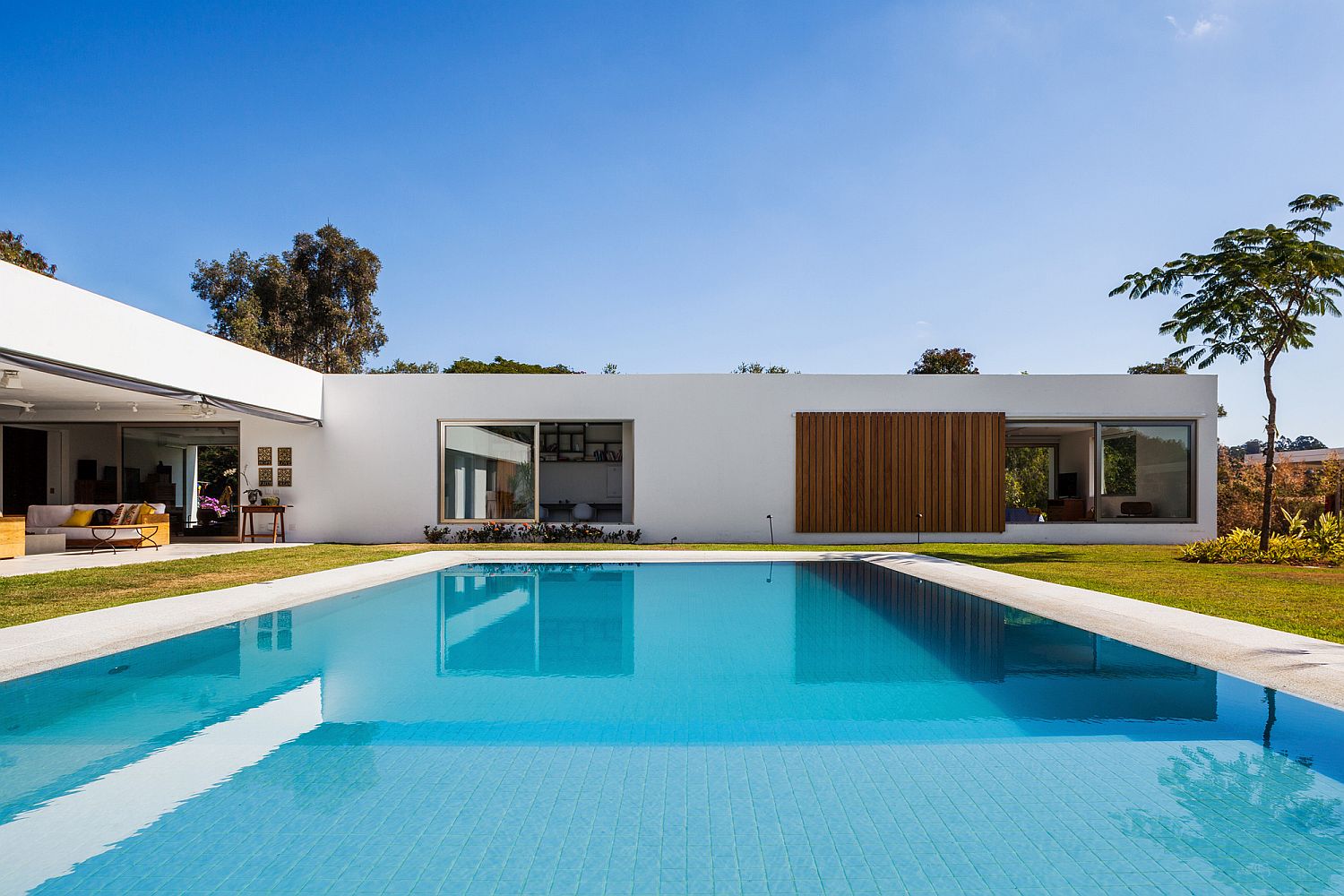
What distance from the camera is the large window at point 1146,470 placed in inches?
579

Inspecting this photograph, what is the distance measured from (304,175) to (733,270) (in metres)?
10.3

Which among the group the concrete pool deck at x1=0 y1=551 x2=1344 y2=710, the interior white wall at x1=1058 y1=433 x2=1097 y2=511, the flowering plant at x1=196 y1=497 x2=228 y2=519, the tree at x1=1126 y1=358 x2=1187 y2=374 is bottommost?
the concrete pool deck at x1=0 y1=551 x2=1344 y2=710

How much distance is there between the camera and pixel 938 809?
8.98 ft

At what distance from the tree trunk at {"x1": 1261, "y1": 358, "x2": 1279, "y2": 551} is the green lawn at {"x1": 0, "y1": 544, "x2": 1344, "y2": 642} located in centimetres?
93

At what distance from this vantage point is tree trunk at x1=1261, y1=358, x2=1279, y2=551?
10.7 metres

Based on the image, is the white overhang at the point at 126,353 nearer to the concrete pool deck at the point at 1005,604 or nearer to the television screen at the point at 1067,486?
the concrete pool deck at the point at 1005,604

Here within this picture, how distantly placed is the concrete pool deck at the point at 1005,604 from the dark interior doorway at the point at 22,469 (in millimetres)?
10361

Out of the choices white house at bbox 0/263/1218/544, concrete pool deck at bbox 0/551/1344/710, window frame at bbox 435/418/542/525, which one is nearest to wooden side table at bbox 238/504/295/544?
white house at bbox 0/263/1218/544

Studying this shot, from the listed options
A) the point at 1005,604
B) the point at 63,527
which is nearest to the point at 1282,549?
the point at 1005,604

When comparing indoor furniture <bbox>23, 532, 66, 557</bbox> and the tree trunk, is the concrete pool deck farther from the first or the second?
indoor furniture <bbox>23, 532, 66, 557</bbox>

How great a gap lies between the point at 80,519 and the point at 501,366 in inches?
716

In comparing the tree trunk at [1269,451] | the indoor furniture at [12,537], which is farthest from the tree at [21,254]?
the tree trunk at [1269,451]

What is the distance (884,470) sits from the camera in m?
14.3

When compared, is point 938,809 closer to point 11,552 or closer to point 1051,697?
point 1051,697
